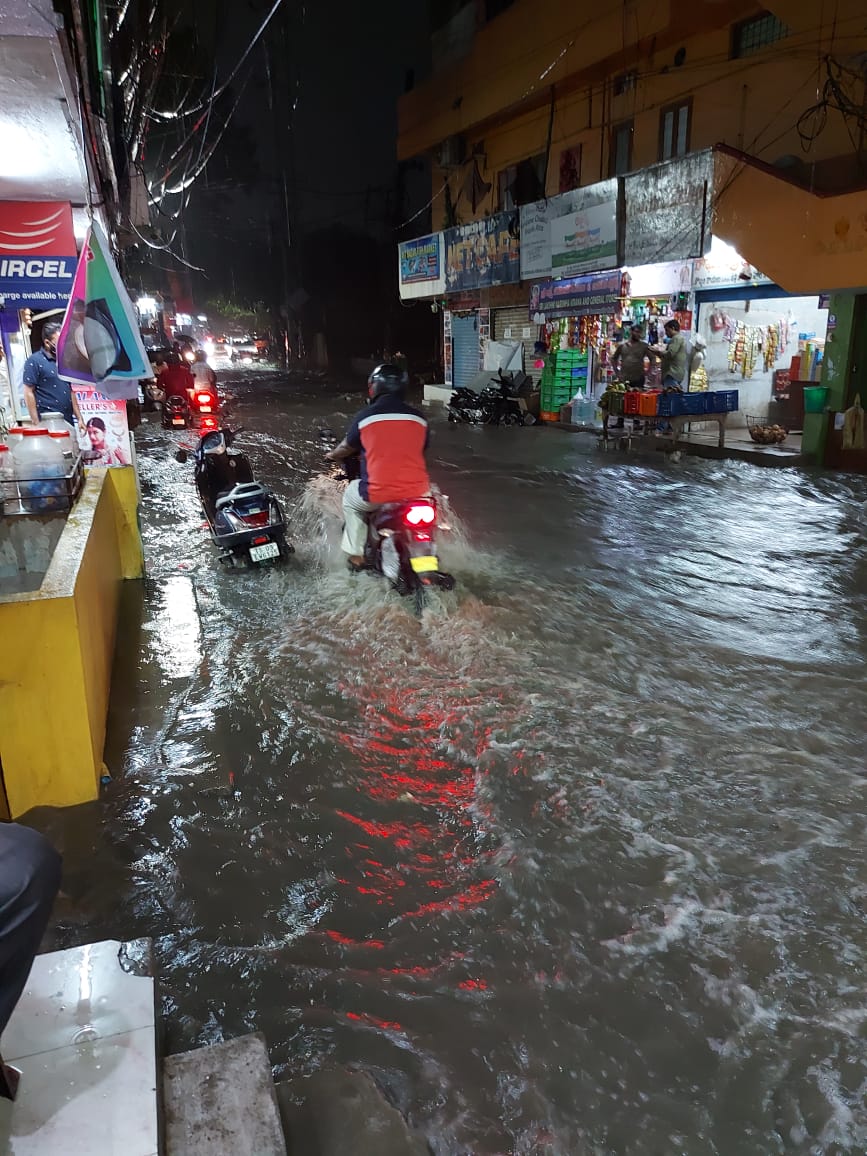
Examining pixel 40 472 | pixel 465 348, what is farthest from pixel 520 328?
pixel 40 472

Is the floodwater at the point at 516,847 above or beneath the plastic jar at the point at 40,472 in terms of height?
beneath

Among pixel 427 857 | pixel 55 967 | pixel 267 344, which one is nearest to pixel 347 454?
pixel 427 857

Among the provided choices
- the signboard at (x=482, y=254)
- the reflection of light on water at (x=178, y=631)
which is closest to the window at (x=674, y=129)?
the signboard at (x=482, y=254)

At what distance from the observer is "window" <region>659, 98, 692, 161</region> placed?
17.0 metres

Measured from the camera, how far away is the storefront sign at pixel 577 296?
1720 cm

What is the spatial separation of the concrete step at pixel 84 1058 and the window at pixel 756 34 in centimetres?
1795

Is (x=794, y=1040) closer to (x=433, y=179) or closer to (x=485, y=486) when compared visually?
(x=485, y=486)

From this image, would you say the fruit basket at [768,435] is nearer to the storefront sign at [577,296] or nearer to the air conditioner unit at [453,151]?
the storefront sign at [577,296]

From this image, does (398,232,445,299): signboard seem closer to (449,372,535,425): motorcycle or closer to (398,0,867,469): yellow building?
(398,0,867,469): yellow building

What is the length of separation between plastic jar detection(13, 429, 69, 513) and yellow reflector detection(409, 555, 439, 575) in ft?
8.11

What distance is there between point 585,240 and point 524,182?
25.3 ft

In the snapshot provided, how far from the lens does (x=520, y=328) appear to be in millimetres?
22734

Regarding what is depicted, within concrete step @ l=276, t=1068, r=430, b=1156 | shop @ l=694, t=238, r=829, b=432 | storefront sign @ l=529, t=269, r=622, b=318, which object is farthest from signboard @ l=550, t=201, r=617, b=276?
concrete step @ l=276, t=1068, r=430, b=1156

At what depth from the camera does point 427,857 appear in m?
3.56
